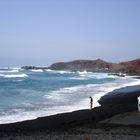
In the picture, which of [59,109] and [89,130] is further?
[59,109]

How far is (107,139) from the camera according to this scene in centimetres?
1316

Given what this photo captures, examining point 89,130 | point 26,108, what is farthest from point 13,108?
point 89,130

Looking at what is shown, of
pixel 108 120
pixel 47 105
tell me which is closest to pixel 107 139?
pixel 108 120

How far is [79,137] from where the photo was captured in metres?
13.7

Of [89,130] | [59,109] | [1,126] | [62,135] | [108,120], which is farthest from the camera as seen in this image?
[59,109]

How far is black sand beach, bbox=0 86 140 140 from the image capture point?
552 inches

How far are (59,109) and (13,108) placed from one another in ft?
10.6

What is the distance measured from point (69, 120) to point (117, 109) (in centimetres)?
575

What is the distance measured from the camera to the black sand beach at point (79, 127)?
552 inches

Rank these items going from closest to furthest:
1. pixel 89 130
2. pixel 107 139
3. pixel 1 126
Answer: pixel 107 139
pixel 89 130
pixel 1 126

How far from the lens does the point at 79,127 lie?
16.9 meters

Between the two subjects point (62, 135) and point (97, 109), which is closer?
point (62, 135)

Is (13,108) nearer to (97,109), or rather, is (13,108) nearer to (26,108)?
(26,108)

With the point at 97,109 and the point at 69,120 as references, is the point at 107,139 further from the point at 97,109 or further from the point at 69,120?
the point at 97,109
